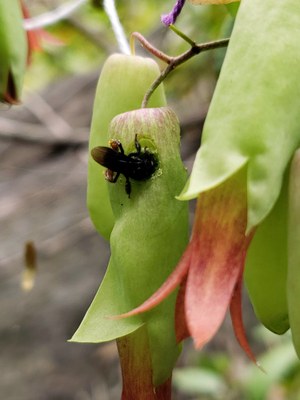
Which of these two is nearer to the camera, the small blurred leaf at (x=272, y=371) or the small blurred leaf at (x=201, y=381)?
the small blurred leaf at (x=272, y=371)

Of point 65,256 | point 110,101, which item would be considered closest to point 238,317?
point 110,101

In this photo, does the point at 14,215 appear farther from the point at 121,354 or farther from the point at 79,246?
the point at 121,354

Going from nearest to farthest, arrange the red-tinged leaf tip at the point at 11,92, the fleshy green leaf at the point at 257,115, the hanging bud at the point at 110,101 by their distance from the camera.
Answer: the fleshy green leaf at the point at 257,115, the hanging bud at the point at 110,101, the red-tinged leaf tip at the point at 11,92

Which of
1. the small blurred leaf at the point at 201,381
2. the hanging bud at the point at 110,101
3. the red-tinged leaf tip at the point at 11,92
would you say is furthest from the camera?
the small blurred leaf at the point at 201,381

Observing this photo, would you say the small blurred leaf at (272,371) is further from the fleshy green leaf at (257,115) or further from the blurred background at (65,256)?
the fleshy green leaf at (257,115)

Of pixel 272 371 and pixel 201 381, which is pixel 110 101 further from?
pixel 201 381

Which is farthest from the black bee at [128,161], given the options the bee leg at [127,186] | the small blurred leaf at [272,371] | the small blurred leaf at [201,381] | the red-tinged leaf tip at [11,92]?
the small blurred leaf at [201,381]

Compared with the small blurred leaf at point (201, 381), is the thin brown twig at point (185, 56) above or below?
above

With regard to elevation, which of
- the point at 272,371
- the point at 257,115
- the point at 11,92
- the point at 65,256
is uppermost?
the point at 257,115

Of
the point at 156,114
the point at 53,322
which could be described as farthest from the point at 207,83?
the point at 156,114
